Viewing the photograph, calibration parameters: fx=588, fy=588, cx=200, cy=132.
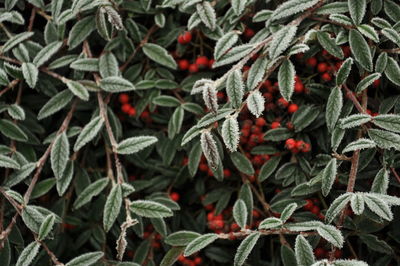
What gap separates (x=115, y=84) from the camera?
5.68 ft

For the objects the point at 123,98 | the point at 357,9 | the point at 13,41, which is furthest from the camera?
the point at 123,98

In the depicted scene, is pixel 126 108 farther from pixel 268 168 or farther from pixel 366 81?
pixel 366 81

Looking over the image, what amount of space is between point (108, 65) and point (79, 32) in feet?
0.43

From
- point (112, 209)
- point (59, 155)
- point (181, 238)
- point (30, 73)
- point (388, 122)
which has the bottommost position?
point (181, 238)

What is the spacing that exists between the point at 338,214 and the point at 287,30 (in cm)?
49

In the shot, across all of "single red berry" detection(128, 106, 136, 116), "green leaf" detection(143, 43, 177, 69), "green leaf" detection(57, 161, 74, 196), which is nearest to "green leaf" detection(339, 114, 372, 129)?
"green leaf" detection(143, 43, 177, 69)

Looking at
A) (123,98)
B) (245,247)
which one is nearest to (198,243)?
(245,247)

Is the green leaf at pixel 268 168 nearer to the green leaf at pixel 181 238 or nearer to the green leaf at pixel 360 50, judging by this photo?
the green leaf at pixel 181 238

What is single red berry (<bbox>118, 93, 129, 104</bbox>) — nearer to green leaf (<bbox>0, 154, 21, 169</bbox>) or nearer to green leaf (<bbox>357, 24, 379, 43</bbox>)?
green leaf (<bbox>0, 154, 21, 169</bbox>)

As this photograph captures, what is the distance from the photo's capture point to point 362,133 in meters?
1.55

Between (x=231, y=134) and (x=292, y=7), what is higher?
(x=292, y=7)

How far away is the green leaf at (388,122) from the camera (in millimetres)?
1434

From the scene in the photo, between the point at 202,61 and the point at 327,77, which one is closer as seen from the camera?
the point at 327,77

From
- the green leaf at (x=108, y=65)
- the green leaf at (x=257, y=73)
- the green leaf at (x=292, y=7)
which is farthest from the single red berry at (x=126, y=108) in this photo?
the green leaf at (x=292, y=7)
